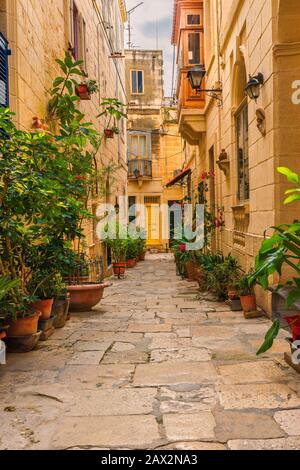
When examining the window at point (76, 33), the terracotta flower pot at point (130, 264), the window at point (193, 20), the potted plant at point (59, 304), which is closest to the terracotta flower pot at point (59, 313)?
the potted plant at point (59, 304)

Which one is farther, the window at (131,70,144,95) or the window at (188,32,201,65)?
the window at (131,70,144,95)

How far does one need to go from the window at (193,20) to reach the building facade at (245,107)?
0.03m

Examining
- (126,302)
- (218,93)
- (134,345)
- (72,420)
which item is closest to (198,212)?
(218,93)

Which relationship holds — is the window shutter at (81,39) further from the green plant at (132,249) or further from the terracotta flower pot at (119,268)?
the green plant at (132,249)

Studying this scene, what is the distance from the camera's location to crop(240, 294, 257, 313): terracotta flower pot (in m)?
6.17

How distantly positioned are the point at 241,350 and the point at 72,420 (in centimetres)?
203

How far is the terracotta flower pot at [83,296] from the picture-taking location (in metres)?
6.76

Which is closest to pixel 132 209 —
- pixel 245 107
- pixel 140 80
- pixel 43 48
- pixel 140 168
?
pixel 140 168

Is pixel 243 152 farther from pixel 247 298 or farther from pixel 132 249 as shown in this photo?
pixel 132 249

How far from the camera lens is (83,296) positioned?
6.79 m

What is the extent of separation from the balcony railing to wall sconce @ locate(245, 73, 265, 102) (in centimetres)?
1938

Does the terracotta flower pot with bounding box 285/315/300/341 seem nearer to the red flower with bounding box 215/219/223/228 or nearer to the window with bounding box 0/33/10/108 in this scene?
the window with bounding box 0/33/10/108

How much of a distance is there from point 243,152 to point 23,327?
4.81 metres

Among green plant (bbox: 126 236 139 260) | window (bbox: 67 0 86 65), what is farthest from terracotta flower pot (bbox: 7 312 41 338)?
green plant (bbox: 126 236 139 260)
